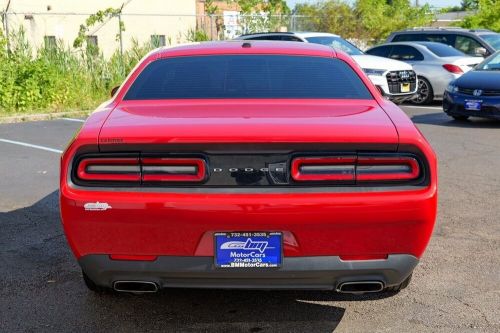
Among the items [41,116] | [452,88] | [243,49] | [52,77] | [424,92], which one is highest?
[243,49]

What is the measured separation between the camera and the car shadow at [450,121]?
11.8m

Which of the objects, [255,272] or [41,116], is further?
[41,116]

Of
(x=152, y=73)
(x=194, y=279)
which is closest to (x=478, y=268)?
(x=194, y=279)

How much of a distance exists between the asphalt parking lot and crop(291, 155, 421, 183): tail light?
98 centimetres

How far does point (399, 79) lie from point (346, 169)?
11.1 meters

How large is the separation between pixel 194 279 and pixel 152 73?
1662mm

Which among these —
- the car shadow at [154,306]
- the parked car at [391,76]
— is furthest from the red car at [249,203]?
the parked car at [391,76]

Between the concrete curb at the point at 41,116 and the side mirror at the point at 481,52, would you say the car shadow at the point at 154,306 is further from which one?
the side mirror at the point at 481,52

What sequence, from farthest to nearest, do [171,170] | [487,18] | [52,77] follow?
[487,18]
[52,77]
[171,170]

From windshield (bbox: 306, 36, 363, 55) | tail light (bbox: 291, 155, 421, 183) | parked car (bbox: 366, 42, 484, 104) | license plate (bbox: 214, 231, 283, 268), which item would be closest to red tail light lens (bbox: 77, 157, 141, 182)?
license plate (bbox: 214, 231, 283, 268)

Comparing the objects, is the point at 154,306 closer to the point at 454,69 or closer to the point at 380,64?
the point at 380,64

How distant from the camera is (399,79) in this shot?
13938 millimetres

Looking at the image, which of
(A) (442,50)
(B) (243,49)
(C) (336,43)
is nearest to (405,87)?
(C) (336,43)

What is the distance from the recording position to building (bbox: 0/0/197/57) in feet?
76.2
